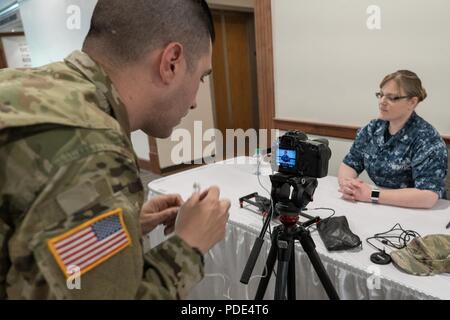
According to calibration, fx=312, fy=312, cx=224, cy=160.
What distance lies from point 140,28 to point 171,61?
85 mm

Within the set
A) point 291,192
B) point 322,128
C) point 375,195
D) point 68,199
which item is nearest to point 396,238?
point 375,195

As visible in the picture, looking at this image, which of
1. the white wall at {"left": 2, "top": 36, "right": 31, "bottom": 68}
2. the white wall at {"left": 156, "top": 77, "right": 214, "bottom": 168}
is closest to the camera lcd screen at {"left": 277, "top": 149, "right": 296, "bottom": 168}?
the white wall at {"left": 156, "top": 77, "right": 214, "bottom": 168}

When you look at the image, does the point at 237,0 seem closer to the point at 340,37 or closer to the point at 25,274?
the point at 340,37

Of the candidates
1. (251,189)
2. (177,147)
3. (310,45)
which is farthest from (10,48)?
(251,189)

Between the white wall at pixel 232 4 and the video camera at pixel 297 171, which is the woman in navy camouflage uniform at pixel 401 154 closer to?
the video camera at pixel 297 171

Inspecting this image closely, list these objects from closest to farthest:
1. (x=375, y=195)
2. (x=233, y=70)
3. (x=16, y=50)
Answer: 1. (x=375, y=195)
2. (x=233, y=70)
3. (x=16, y=50)

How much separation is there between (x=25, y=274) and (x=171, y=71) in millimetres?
413

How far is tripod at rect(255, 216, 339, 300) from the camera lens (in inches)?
36.4

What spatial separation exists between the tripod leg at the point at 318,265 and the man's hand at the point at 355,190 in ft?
1.55

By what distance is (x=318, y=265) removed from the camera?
94cm

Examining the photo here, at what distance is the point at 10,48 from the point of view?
5828 mm

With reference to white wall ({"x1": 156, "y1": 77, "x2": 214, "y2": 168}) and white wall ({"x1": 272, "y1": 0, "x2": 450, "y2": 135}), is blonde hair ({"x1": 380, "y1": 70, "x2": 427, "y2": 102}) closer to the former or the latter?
white wall ({"x1": 272, "y1": 0, "x2": 450, "y2": 135})

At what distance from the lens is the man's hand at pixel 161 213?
80 centimetres

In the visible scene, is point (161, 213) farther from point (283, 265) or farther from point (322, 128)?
point (322, 128)
